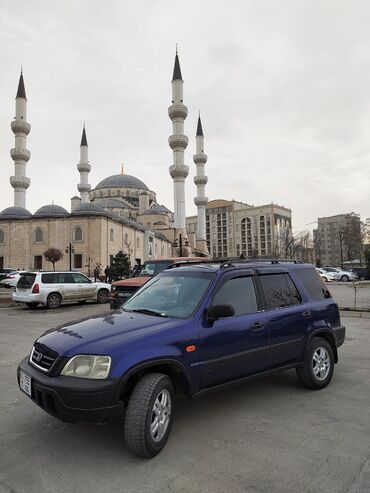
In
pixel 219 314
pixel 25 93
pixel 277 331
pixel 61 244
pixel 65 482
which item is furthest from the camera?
pixel 25 93

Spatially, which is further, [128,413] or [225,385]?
[225,385]

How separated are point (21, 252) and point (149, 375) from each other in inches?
2248

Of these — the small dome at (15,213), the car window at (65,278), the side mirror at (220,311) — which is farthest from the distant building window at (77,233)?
the side mirror at (220,311)

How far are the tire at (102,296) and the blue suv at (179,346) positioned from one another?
13.8m

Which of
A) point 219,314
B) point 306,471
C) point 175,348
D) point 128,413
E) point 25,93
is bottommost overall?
point 306,471

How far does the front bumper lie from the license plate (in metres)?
0.41

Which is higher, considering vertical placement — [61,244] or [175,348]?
[61,244]

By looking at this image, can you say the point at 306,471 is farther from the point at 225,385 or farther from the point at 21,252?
the point at 21,252

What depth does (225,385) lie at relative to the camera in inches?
162

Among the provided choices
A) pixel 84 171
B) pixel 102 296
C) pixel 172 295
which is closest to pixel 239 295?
pixel 172 295

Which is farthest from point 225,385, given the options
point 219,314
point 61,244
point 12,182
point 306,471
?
point 12,182

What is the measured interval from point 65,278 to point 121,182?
3182 inches

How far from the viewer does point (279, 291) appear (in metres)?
5.14

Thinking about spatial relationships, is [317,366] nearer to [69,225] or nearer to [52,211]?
[69,225]
